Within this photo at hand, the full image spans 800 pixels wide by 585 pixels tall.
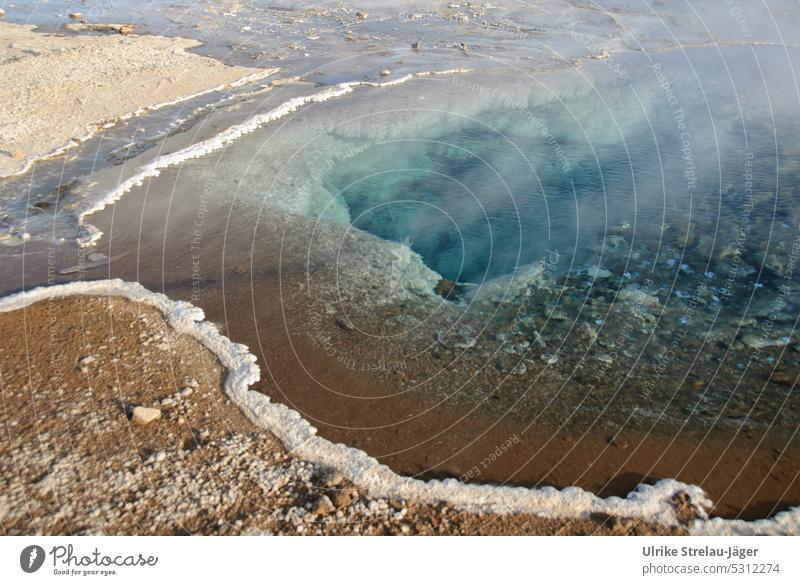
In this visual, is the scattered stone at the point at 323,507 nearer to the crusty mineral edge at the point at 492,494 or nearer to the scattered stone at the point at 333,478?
the scattered stone at the point at 333,478

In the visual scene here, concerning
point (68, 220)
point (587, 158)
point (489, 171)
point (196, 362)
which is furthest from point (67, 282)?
point (587, 158)

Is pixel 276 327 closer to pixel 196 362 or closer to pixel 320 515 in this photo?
pixel 196 362

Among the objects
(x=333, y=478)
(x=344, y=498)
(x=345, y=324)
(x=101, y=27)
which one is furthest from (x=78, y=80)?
(x=344, y=498)

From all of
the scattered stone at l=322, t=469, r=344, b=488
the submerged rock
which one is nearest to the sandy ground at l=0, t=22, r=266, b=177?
the submerged rock

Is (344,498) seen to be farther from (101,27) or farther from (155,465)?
(101,27)

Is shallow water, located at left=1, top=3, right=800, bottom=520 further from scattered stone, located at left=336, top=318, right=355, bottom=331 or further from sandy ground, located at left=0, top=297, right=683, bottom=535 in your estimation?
sandy ground, located at left=0, top=297, right=683, bottom=535

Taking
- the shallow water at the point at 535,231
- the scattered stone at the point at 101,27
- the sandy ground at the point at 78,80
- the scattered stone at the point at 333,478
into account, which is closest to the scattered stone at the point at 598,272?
the shallow water at the point at 535,231
